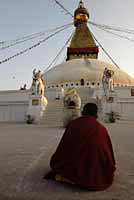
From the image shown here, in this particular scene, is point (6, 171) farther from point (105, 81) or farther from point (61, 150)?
point (105, 81)

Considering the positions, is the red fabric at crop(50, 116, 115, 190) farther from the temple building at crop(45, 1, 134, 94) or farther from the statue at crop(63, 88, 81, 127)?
the temple building at crop(45, 1, 134, 94)

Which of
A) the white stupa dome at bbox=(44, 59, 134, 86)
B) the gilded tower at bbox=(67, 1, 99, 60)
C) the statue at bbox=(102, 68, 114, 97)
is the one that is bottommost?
the statue at bbox=(102, 68, 114, 97)

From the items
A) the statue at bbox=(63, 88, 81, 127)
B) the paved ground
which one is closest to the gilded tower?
the statue at bbox=(63, 88, 81, 127)

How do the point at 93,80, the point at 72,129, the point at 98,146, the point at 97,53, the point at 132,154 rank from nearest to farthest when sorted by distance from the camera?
the point at 98,146
the point at 72,129
the point at 132,154
the point at 93,80
the point at 97,53

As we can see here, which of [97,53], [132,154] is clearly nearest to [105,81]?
[132,154]

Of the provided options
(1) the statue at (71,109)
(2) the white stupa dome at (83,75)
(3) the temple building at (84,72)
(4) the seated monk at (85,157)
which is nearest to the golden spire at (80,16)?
(3) the temple building at (84,72)

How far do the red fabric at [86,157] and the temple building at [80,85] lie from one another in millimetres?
8213

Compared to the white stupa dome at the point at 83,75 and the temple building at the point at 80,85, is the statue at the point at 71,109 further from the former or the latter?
the white stupa dome at the point at 83,75

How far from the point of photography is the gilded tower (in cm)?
3126

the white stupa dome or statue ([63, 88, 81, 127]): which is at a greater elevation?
the white stupa dome

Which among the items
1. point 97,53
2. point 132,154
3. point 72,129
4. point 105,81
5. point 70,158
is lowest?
point 132,154

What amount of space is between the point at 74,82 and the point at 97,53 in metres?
12.2

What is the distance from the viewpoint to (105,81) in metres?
12.7

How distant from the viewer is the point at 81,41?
32219mm
